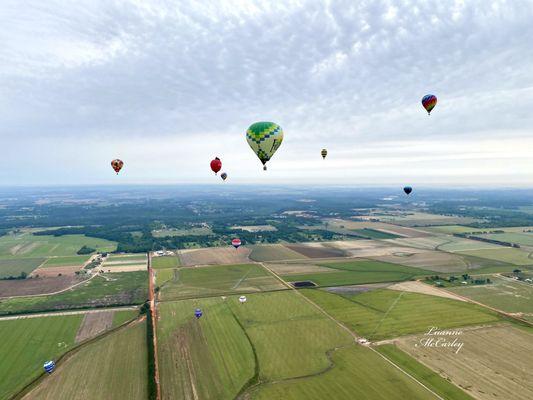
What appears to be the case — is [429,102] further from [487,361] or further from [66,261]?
[66,261]

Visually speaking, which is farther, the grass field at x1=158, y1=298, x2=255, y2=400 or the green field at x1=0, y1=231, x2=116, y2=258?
the green field at x1=0, y1=231, x2=116, y2=258

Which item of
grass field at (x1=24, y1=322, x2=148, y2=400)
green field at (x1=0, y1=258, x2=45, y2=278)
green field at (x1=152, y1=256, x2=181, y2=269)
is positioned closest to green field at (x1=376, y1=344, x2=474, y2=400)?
grass field at (x1=24, y1=322, x2=148, y2=400)

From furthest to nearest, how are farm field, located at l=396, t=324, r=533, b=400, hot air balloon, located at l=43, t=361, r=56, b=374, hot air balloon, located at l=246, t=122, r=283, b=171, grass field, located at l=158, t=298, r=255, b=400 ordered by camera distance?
hot air balloon, located at l=246, t=122, r=283, b=171
hot air balloon, located at l=43, t=361, r=56, b=374
grass field, located at l=158, t=298, r=255, b=400
farm field, located at l=396, t=324, r=533, b=400

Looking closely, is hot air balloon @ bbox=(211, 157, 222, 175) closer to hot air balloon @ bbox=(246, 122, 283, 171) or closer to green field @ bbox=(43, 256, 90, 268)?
hot air balloon @ bbox=(246, 122, 283, 171)

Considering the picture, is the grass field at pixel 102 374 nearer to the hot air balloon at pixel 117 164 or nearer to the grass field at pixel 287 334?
the grass field at pixel 287 334

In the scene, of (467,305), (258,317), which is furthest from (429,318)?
(258,317)

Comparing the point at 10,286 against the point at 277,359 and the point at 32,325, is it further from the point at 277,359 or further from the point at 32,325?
the point at 277,359

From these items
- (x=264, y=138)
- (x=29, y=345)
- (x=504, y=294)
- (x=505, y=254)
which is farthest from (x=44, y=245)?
(x=505, y=254)
